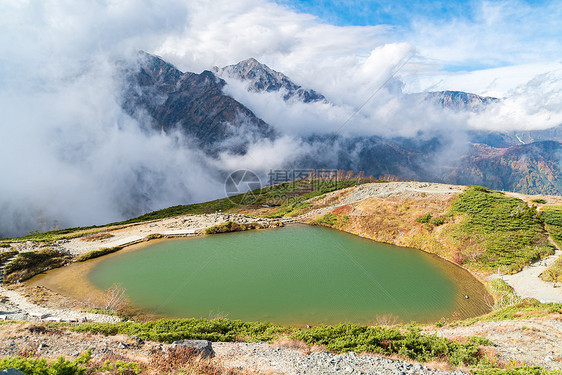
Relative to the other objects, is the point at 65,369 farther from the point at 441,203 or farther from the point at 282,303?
the point at 441,203

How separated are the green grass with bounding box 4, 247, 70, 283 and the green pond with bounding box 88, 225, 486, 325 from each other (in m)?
5.67

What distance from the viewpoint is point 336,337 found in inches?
663

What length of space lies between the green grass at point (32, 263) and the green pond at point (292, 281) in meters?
5.67

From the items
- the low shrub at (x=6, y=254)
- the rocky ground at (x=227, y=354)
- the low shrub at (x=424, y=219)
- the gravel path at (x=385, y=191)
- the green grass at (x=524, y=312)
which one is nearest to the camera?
the rocky ground at (x=227, y=354)

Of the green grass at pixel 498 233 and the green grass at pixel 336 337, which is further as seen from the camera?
the green grass at pixel 498 233

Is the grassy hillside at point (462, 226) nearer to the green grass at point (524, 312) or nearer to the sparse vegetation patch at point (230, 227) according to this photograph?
the green grass at point (524, 312)

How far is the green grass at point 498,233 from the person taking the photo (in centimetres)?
3516

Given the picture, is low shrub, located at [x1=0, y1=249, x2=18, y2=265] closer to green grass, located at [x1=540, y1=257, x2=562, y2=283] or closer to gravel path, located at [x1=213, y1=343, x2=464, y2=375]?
gravel path, located at [x1=213, y1=343, x2=464, y2=375]

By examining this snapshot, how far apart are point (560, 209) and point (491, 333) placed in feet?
128

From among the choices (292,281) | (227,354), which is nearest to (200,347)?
(227,354)

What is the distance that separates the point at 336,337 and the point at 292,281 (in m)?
15.2

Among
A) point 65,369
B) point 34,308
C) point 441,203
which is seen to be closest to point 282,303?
point 65,369

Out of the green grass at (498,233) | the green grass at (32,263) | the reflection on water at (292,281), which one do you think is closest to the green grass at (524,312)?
the reflection on water at (292,281)

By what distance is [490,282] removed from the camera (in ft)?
105
